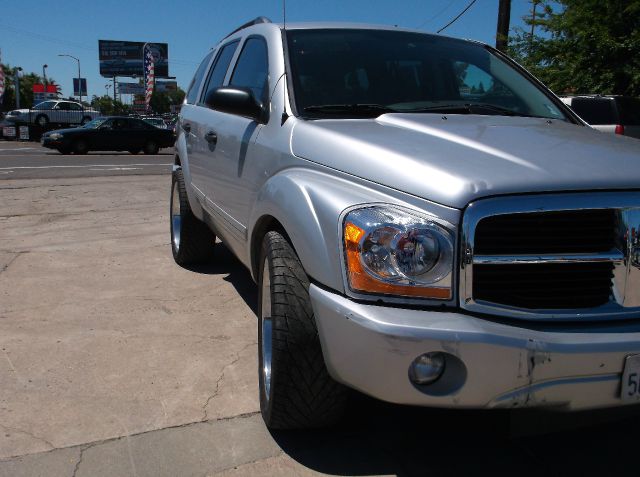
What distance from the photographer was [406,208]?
228 cm

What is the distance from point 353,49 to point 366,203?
1.66 metres

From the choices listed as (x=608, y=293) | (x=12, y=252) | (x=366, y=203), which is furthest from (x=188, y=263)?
(x=608, y=293)

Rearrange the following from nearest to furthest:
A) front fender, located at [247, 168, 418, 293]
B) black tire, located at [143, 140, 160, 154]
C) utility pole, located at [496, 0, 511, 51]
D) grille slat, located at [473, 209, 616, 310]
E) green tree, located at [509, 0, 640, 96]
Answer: grille slat, located at [473, 209, 616, 310] → front fender, located at [247, 168, 418, 293] → green tree, located at [509, 0, 640, 96] → utility pole, located at [496, 0, 511, 51] → black tire, located at [143, 140, 160, 154]

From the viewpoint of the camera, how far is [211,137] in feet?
14.1

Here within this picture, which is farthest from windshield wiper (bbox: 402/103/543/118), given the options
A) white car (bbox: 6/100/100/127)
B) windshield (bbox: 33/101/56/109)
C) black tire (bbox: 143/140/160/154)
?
windshield (bbox: 33/101/56/109)

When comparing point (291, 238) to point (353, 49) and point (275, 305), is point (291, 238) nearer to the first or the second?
point (275, 305)

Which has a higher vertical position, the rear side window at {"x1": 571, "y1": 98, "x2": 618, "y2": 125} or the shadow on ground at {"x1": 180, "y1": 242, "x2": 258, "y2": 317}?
the rear side window at {"x1": 571, "y1": 98, "x2": 618, "y2": 125}

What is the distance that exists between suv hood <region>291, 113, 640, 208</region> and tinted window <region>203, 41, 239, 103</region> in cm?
178

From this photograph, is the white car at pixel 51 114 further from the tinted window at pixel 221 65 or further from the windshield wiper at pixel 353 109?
the windshield wiper at pixel 353 109

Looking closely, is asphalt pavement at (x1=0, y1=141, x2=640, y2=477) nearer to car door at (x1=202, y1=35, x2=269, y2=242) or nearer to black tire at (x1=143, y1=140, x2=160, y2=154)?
car door at (x1=202, y1=35, x2=269, y2=242)

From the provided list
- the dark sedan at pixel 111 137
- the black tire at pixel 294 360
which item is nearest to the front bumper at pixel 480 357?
the black tire at pixel 294 360

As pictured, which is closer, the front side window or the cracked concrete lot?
the cracked concrete lot

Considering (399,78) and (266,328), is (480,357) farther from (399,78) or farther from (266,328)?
(399,78)

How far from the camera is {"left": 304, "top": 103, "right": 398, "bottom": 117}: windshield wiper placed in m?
3.23
